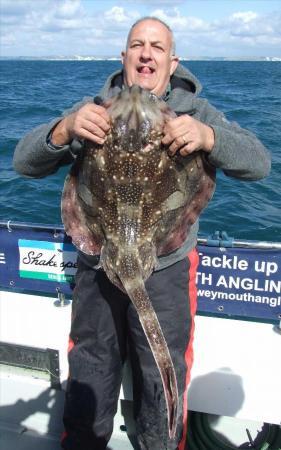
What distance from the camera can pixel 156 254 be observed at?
280 centimetres

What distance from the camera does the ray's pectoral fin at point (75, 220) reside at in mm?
2828

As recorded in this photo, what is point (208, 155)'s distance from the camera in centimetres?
260

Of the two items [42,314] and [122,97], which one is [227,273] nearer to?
[42,314]

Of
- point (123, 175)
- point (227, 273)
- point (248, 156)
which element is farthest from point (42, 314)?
point (248, 156)

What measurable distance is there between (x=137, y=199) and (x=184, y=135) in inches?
16.5

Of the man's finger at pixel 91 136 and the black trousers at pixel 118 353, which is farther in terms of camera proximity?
the black trousers at pixel 118 353

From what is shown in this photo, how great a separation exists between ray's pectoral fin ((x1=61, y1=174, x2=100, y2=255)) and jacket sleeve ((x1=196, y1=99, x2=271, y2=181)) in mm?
789

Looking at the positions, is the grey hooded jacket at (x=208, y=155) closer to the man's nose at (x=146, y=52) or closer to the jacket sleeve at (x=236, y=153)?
the jacket sleeve at (x=236, y=153)

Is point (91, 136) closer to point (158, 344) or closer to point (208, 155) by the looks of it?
point (208, 155)

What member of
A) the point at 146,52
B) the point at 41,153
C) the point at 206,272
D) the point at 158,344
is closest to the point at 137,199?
the point at 41,153

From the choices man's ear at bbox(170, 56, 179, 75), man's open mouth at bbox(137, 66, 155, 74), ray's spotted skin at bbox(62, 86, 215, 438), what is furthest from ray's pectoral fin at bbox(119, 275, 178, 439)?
man's ear at bbox(170, 56, 179, 75)

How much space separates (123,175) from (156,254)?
1.80 feet

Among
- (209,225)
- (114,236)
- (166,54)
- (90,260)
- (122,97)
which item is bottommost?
(209,225)

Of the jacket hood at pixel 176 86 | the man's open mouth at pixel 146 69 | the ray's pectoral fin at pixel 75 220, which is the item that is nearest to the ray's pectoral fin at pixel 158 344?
the ray's pectoral fin at pixel 75 220
